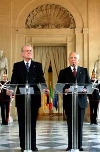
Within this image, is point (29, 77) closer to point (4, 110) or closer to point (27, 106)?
point (27, 106)

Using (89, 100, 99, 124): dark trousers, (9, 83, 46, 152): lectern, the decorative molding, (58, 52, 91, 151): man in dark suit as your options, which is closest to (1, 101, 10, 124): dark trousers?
(89, 100, 99, 124): dark trousers

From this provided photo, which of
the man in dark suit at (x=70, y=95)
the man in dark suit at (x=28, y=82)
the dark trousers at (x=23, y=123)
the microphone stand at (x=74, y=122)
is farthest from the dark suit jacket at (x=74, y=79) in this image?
the dark trousers at (x=23, y=123)

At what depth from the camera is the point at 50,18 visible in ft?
51.0

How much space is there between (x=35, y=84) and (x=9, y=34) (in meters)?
9.63

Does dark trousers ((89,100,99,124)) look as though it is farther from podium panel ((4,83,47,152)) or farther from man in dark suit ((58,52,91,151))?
podium panel ((4,83,47,152))

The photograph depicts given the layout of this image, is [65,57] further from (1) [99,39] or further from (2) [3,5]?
(2) [3,5]

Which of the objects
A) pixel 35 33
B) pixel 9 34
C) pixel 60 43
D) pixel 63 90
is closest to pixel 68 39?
pixel 60 43

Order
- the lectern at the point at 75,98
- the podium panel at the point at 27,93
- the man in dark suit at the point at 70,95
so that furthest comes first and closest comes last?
the man in dark suit at the point at 70,95, the lectern at the point at 75,98, the podium panel at the point at 27,93

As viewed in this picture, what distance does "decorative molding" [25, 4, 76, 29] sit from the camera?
50.6 feet

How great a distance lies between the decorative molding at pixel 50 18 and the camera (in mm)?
15414

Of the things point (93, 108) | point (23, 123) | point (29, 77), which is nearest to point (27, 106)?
point (23, 123)

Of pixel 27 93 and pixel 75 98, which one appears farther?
pixel 75 98

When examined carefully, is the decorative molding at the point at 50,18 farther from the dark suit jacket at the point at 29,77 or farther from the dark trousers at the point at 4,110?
the dark suit jacket at the point at 29,77

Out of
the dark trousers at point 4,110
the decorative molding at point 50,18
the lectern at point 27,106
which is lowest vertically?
the dark trousers at point 4,110
